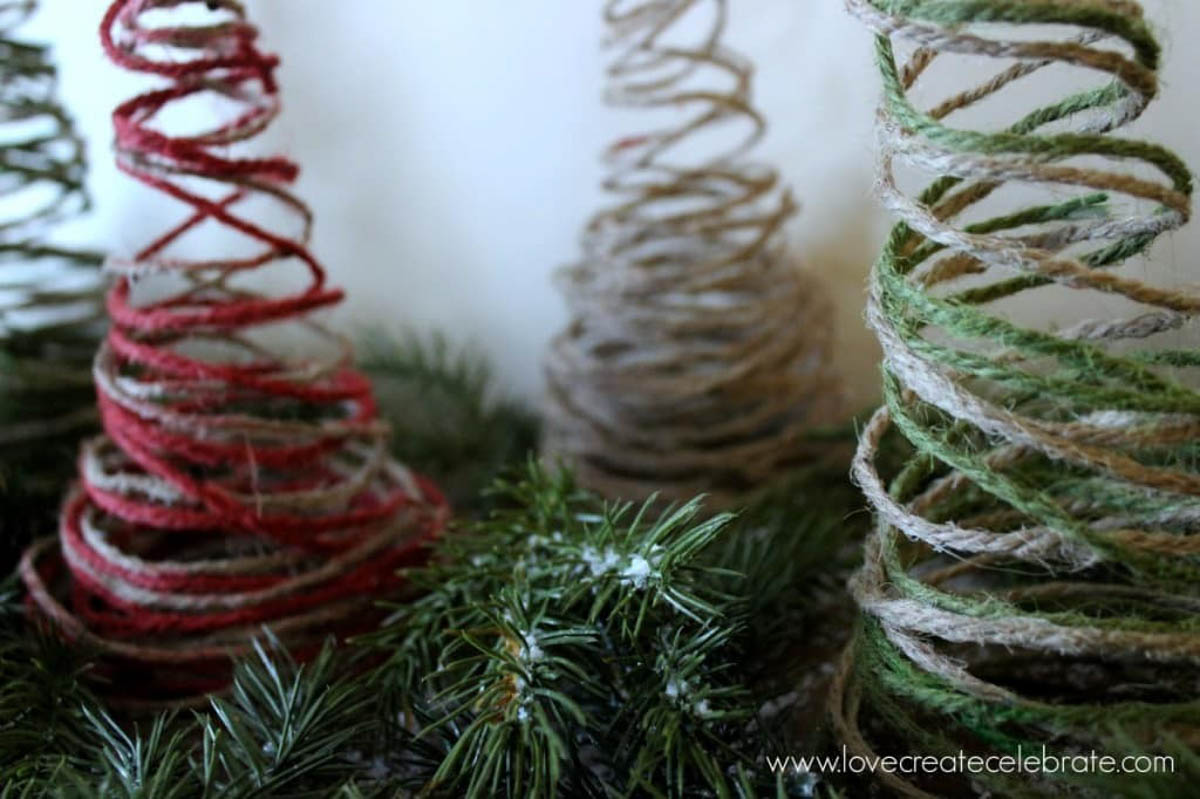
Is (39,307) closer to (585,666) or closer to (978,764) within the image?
(585,666)

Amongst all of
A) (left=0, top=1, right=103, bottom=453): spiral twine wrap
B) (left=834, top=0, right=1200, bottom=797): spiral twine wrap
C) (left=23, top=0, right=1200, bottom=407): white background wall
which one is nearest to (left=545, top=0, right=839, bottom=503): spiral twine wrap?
(left=23, top=0, right=1200, bottom=407): white background wall

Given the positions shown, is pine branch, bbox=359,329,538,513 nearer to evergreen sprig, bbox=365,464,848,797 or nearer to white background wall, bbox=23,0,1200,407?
white background wall, bbox=23,0,1200,407

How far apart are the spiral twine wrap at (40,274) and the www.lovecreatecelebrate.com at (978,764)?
505 millimetres

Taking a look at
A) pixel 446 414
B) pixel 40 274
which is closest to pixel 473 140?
pixel 446 414

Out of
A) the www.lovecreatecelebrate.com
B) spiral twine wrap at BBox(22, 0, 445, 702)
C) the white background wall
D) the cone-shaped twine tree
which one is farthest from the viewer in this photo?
the white background wall

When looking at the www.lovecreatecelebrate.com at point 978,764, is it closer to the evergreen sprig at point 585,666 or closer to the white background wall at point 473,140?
the evergreen sprig at point 585,666

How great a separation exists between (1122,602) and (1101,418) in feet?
0.34

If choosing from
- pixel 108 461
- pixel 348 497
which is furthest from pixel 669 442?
pixel 108 461

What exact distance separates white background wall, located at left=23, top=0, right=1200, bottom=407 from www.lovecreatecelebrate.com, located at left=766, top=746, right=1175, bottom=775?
379 millimetres

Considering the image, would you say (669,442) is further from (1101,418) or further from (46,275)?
(46,275)

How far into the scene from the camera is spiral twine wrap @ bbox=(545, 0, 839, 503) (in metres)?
0.61

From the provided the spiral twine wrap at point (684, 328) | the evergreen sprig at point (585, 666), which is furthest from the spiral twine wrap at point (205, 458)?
the spiral twine wrap at point (684, 328)

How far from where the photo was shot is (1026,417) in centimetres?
36

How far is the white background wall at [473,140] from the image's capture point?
0.68m
